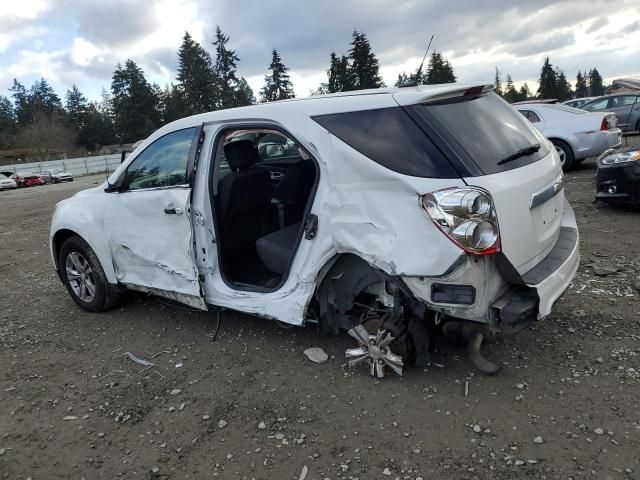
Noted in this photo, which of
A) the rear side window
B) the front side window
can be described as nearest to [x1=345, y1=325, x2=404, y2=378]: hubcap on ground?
the rear side window

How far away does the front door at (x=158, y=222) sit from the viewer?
386 centimetres

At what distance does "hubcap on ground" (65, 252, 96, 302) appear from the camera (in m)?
4.80

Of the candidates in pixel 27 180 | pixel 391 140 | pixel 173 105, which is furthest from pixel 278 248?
pixel 173 105

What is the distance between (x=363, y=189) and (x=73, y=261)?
10.9ft

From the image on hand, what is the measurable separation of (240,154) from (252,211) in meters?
0.50

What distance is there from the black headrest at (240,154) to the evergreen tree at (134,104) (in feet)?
247

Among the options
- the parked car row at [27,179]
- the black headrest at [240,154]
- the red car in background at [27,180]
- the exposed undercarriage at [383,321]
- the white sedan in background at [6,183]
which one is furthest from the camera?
the red car in background at [27,180]

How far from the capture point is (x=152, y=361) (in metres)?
3.85

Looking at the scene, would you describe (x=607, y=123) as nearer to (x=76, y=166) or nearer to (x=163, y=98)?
(x=76, y=166)

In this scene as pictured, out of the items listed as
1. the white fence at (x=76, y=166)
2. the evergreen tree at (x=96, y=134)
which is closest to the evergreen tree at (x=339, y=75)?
the white fence at (x=76, y=166)

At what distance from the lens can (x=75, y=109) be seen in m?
88.2

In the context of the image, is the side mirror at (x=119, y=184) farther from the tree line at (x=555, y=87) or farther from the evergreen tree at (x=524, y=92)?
the evergreen tree at (x=524, y=92)

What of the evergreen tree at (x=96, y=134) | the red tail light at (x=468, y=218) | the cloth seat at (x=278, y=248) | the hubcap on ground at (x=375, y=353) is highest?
the evergreen tree at (x=96, y=134)

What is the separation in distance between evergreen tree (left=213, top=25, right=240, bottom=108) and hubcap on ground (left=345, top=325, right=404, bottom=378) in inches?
2927
